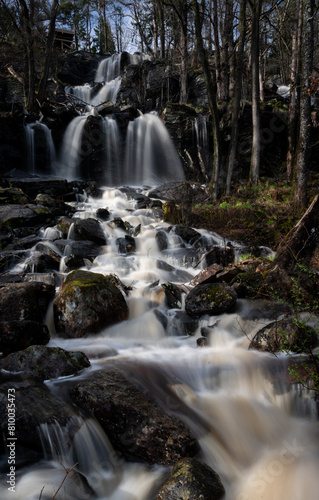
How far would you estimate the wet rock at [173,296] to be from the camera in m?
6.28

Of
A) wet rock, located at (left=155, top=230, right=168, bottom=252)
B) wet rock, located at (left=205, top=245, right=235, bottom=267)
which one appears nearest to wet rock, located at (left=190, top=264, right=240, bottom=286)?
wet rock, located at (left=205, top=245, right=235, bottom=267)

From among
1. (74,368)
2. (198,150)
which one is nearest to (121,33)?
(198,150)

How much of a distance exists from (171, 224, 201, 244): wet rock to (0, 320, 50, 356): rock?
6107mm

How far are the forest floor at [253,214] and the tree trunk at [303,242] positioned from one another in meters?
1.72

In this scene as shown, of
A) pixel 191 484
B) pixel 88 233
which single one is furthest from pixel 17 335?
pixel 88 233

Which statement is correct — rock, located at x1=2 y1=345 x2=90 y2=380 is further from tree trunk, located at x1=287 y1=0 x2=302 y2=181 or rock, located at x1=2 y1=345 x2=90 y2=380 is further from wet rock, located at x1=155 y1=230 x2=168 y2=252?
tree trunk, located at x1=287 y1=0 x2=302 y2=181

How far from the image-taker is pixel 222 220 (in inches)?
430

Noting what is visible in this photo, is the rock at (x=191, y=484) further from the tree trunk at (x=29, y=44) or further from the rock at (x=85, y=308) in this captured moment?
the tree trunk at (x=29, y=44)

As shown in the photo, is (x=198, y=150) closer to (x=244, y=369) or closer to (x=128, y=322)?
(x=128, y=322)

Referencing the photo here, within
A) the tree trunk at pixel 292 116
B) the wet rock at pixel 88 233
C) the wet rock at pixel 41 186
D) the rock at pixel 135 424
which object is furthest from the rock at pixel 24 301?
the tree trunk at pixel 292 116

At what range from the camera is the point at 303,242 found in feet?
21.2

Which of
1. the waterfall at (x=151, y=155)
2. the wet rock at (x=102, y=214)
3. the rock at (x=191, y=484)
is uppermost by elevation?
the waterfall at (x=151, y=155)

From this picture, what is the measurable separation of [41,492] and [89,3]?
45.4 meters

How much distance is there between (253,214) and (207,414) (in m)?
7.76
